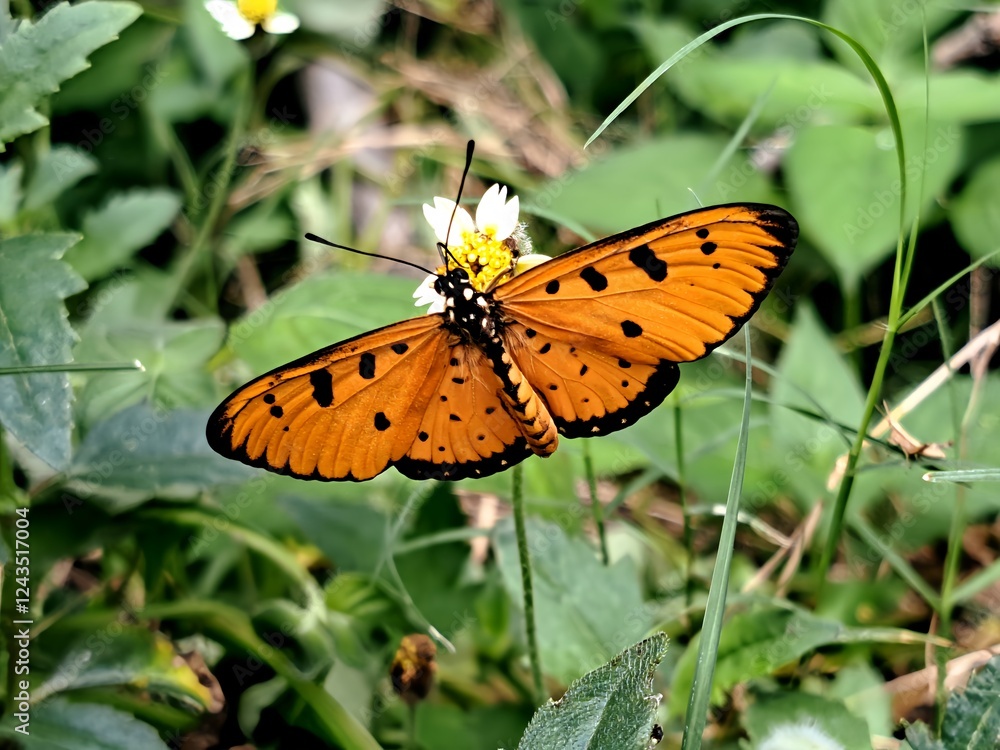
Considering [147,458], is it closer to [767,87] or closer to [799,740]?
[799,740]

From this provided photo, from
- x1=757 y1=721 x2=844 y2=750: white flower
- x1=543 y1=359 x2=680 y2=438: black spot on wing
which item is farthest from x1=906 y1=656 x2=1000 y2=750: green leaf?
x1=543 y1=359 x2=680 y2=438: black spot on wing

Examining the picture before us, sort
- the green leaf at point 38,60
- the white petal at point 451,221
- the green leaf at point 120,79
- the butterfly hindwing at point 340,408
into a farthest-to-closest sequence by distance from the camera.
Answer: the green leaf at point 120,79 < the white petal at point 451,221 < the green leaf at point 38,60 < the butterfly hindwing at point 340,408

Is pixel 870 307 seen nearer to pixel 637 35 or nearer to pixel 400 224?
pixel 637 35

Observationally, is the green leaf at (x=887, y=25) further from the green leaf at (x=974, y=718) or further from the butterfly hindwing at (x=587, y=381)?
the green leaf at (x=974, y=718)

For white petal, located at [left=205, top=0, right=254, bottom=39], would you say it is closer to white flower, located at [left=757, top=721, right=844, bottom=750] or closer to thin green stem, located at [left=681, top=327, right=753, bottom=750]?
thin green stem, located at [left=681, top=327, right=753, bottom=750]

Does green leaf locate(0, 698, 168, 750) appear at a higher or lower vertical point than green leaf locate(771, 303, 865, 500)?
lower

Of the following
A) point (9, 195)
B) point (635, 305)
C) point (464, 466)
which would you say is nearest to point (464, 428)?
point (464, 466)

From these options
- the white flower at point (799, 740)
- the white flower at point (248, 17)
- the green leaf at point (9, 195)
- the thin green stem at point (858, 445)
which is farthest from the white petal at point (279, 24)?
the white flower at point (799, 740)
